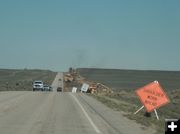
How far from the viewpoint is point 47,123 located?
20.4 meters

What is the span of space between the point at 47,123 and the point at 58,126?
1.30 metres

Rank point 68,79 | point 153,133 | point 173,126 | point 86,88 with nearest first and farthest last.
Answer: point 173,126 < point 153,133 < point 86,88 < point 68,79

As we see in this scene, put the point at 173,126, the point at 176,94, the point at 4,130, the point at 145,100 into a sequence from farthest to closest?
the point at 176,94 < the point at 145,100 < the point at 4,130 < the point at 173,126

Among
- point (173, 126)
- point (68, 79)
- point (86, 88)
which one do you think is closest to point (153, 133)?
point (173, 126)

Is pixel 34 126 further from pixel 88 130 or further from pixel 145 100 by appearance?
pixel 145 100

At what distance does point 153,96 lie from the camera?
84.9 ft

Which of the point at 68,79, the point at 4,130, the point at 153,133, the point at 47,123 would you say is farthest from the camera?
the point at 68,79

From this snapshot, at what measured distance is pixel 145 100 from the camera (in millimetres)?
26172

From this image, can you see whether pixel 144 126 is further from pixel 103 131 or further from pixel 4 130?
pixel 4 130

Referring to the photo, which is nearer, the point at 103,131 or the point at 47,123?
the point at 103,131

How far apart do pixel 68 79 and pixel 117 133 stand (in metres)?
94.7

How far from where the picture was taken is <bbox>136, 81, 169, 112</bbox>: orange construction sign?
25.5m

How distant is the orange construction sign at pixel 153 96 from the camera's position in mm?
25484

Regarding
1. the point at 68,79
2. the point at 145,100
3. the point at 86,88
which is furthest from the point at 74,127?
the point at 68,79
